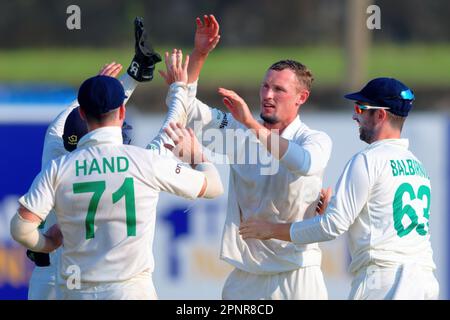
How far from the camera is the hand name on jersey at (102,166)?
255 inches

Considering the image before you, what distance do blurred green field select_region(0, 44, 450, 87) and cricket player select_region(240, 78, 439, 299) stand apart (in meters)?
13.6

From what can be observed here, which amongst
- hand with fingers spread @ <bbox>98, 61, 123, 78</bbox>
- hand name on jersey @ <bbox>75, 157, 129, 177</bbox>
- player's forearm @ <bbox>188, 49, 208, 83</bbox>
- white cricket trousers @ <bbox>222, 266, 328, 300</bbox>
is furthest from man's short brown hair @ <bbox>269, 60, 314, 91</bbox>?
hand name on jersey @ <bbox>75, 157, 129, 177</bbox>

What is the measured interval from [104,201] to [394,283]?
72.0 inches

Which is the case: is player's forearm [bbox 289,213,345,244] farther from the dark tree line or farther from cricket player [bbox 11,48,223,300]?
the dark tree line

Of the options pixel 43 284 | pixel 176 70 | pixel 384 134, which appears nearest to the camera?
pixel 384 134

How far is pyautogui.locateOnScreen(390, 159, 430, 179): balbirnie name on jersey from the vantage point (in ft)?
22.8

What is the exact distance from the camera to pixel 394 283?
274 inches

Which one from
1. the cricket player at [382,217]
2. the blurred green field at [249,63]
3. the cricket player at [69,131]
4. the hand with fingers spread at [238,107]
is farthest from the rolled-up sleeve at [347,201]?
the blurred green field at [249,63]

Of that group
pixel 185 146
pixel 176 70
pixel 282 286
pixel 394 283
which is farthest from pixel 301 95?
pixel 394 283

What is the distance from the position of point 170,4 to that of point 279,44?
3.09 m

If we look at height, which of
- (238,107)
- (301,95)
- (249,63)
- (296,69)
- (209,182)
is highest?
(249,63)

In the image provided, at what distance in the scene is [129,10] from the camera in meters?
26.5

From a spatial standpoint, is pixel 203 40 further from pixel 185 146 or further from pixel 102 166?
pixel 102 166
